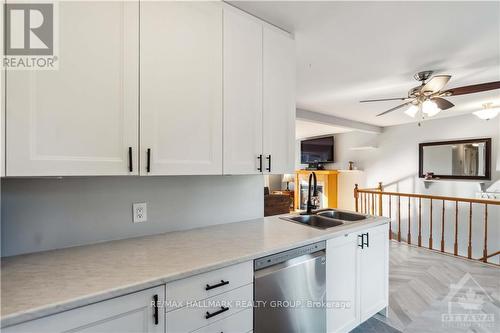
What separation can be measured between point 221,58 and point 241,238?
1.16m

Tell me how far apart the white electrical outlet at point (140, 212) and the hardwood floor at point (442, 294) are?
86.8 inches

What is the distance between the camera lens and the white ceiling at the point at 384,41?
161 cm

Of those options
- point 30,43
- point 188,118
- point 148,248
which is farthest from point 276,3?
point 148,248

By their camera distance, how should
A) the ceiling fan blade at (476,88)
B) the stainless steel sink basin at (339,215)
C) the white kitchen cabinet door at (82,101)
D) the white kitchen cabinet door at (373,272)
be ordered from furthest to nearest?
the ceiling fan blade at (476,88)
the stainless steel sink basin at (339,215)
the white kitchen cabinet door at (373,272)
the white kitchen cabinet door at (82,101)

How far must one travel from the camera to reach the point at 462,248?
4.60m

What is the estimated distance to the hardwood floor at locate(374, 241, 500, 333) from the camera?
2062 millimetres

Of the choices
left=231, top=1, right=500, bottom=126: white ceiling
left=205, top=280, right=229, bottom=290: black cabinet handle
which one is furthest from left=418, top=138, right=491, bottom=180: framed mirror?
left=205, top=280, right=229, bottom=290: black cabinet handle

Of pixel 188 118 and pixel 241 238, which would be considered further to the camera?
pixel 241 238

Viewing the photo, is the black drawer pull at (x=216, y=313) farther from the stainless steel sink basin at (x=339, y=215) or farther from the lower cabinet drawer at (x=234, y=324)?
the stainless steel sink basin at (x=339, y=215)

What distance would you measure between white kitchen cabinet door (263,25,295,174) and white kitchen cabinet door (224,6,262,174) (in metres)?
0.07

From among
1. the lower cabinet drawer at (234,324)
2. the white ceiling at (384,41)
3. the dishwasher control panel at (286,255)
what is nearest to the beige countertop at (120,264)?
the dishwasher control panel at (286,255)

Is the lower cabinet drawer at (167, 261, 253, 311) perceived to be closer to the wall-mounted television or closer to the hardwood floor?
the hardwood floor

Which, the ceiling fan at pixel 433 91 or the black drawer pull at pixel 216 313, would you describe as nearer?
the black drawer pull at pixel 216 313

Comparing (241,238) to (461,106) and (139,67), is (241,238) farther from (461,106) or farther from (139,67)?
(461,106)
